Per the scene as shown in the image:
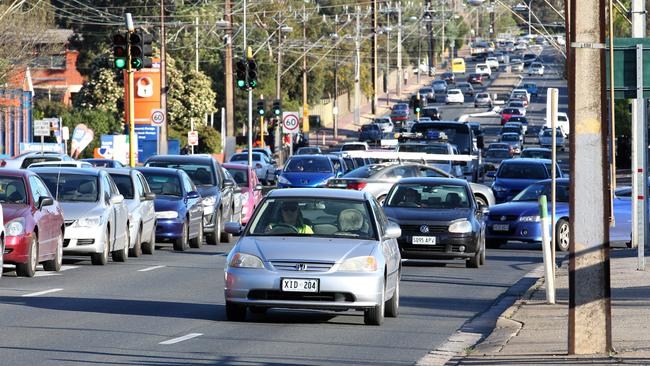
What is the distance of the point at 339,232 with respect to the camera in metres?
16.7

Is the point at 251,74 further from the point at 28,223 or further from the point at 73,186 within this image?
the point at 28,223

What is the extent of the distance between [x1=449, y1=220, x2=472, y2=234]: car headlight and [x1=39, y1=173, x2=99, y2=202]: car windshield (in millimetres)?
6042

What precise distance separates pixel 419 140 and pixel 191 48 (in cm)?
5363

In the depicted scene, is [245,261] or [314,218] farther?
[314,218]

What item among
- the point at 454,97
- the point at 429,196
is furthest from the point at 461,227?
the point at 454,97

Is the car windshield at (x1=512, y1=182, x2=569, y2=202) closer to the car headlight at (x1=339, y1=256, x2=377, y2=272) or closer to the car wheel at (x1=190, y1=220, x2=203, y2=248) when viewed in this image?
the car wheel at (x1=190, y1=220, x2=203, y2=248)

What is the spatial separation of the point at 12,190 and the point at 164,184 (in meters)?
8.83

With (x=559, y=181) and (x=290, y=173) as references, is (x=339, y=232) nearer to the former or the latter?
(x=559, y=181)

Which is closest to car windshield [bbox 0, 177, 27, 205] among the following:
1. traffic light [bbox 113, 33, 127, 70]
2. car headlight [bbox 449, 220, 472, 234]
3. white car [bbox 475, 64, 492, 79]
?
car headlight [bbox 449, 220, 472, 234]

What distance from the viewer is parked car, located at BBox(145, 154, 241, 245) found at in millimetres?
32812

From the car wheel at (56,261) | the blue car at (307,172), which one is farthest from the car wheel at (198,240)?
the blue car at (307,172)

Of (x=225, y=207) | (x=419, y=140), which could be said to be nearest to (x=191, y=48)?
(x=419, y=140)

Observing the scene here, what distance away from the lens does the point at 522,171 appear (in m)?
43.7

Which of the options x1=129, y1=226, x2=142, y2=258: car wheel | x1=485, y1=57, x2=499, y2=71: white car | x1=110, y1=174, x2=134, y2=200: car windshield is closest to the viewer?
x1=129, y1=226, x2=142, y2=258: car wheel
